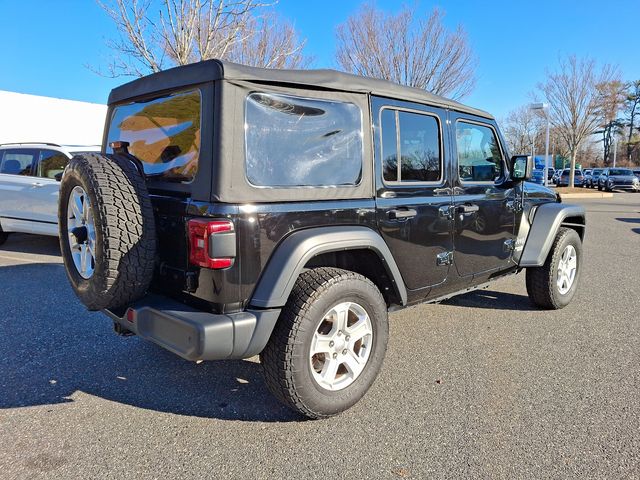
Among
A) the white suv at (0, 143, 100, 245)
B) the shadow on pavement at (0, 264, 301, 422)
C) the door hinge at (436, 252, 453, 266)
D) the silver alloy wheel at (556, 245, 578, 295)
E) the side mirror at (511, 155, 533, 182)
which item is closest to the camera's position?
the shadow on pavement at (0, 264, 301, 422)

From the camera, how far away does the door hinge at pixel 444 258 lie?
3441 millimetres

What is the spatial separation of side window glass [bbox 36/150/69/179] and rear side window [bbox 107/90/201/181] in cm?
469

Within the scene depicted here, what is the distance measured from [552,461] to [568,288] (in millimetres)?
3073

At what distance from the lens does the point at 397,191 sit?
3127 millimetres

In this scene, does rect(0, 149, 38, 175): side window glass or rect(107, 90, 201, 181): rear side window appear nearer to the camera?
Answer: rect(107, 90, 201, 181): rear side window

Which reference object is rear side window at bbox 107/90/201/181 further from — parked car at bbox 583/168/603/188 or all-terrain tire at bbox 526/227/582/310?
parked car at bbox 583/168/603/188

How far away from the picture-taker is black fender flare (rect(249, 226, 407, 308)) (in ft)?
7.98

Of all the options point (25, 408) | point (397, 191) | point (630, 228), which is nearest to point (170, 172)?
point (397, 191)

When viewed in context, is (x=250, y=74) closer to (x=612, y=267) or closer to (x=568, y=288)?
(x=568, y=288)

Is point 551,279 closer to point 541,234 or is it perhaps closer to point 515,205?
point 541,234

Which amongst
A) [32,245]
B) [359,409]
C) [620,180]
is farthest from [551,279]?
[620,180]

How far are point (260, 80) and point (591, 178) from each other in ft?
138

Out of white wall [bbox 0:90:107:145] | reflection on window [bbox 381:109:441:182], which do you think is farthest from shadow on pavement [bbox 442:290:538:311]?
white wall [bbox 0:90:107:145]

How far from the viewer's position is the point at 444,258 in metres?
3.49
